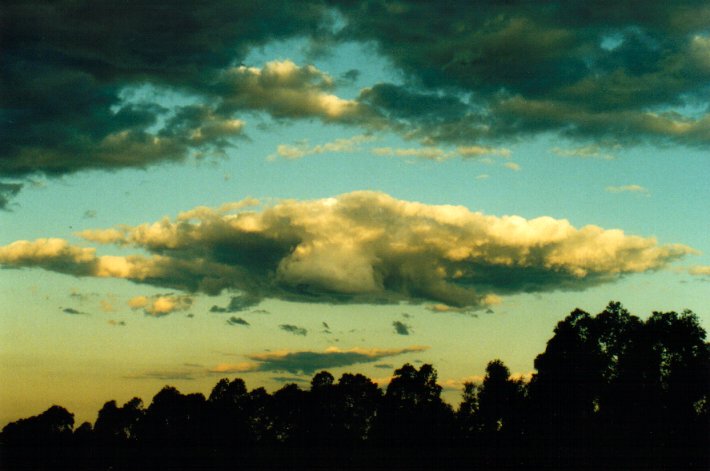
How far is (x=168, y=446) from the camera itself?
14800 cm

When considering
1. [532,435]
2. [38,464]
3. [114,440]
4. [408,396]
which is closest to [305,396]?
[408,396]

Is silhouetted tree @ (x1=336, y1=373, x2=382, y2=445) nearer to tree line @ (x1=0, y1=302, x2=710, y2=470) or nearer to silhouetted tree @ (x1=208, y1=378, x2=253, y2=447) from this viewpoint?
tree line @ (x1=0, y1=302, x2=710, y2=470)

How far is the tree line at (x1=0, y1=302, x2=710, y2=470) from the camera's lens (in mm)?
82875

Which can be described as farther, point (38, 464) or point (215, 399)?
point (215, 399)

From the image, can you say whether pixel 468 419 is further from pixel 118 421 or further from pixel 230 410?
pixel 118 421

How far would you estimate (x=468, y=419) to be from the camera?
124125mm

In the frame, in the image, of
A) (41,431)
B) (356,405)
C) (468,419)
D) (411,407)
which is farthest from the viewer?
(41,431)

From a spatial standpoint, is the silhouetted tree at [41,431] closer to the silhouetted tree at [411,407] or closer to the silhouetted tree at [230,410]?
the silhouetted tree at [230,410]

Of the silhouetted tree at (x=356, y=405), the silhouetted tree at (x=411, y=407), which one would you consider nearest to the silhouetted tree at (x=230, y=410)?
the silhouetted tree at (x=356, y=405)

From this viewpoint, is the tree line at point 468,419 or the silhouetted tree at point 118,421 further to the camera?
the silhouetted tree at point 118,421

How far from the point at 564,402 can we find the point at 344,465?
30.3 meters

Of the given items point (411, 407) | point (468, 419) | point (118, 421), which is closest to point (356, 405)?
point (411, 407)

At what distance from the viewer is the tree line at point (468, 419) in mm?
82875

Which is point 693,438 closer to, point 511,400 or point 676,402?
point 676,402
